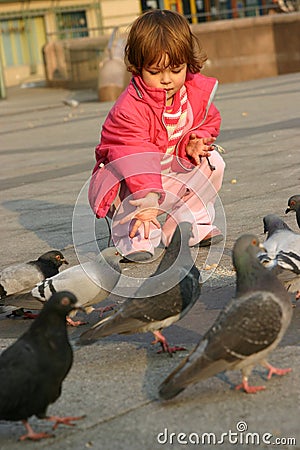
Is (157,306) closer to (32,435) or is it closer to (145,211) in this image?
(32,435)

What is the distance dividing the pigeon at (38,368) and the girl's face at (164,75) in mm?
2665

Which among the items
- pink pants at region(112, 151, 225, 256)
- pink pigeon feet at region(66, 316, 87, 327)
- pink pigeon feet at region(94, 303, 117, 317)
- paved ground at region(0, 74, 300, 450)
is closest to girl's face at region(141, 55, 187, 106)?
pink pants at region(112, 151, 225, 256)

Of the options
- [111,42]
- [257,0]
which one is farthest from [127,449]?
[257,0]

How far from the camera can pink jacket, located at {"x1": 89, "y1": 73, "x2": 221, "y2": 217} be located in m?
6.27

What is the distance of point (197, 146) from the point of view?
6543 millimetres

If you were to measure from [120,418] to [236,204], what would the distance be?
4.53m

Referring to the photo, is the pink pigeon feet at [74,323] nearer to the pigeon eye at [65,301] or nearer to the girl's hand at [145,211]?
the girl's hand at [145,211]

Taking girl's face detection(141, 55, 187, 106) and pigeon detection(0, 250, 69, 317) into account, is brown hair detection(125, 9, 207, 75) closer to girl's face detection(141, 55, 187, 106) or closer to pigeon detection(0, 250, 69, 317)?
girl's face detection(141, 55, 187, 106)

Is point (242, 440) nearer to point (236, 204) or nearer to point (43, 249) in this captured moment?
point (43, 249)

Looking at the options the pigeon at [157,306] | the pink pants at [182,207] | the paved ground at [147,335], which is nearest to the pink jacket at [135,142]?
the pink pants at [182,207]

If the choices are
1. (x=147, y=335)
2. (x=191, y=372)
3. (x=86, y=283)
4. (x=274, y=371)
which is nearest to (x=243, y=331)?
(x=191, y=372)

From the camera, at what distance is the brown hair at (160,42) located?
601 centimetres

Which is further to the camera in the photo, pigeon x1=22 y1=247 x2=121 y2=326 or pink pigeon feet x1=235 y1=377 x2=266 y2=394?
pigeon x1=22 y1=247 x2=121 y2=326

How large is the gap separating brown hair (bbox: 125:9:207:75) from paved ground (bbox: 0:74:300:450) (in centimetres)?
136
